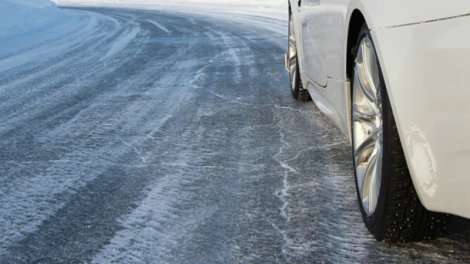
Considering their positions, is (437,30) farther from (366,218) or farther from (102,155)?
(102,155)

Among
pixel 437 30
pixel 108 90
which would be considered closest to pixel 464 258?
pixel 437 30

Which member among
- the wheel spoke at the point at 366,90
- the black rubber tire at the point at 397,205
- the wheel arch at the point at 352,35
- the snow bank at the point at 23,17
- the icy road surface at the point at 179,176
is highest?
the wheel arch at the point at 352,35

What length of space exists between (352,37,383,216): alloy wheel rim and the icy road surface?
0.54ft

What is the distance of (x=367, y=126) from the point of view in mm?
2879

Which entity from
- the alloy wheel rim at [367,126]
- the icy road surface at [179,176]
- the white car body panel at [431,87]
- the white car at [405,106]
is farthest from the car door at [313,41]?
the white car body panel at [431,87]

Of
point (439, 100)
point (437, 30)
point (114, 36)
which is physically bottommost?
point (114, 36)

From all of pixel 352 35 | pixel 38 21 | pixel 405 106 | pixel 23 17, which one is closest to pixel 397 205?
pixel 405 106

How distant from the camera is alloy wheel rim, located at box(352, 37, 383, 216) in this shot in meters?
2.66

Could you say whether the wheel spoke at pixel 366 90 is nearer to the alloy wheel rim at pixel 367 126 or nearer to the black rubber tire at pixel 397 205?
the alloy wheel rim at pixel 367 126

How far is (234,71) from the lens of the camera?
7.59 metres

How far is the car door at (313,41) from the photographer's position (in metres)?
3.65

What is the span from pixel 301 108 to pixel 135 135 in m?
1.43

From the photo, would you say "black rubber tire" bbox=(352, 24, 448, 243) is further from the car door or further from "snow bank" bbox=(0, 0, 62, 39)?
"snow bank" bbox=(0, 0, 62, 39)

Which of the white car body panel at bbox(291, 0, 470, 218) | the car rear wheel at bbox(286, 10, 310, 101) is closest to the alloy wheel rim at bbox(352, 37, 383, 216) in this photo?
the white car body panel at bbox(291, 0, 470, 218)
